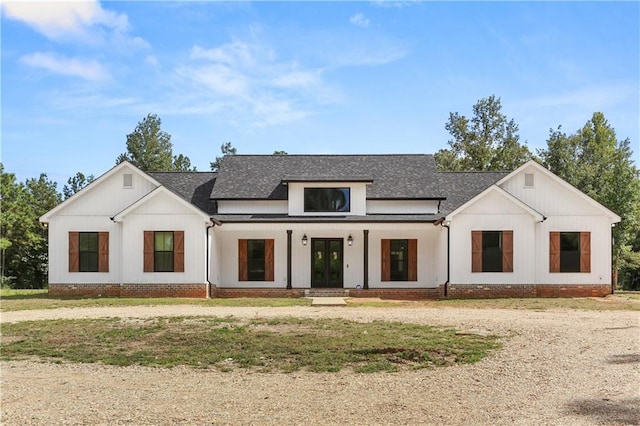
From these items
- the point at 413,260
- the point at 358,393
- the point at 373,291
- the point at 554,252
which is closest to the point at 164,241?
the point at 373,291

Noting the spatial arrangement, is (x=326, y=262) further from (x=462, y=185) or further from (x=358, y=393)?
(x=358, y=393)

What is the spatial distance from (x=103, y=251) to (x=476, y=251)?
14.8 m

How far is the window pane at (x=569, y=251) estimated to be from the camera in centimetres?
2575

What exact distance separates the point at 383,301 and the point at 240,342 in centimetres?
1109

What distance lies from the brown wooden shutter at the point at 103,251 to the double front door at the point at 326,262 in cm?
835

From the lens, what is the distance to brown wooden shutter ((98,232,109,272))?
85.8ft

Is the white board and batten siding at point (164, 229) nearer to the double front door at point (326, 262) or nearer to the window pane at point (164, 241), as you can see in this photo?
the window pane at point (164, 241)


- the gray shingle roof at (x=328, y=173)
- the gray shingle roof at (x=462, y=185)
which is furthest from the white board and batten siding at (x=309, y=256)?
the gray shingle roof at (x=462, y=185)

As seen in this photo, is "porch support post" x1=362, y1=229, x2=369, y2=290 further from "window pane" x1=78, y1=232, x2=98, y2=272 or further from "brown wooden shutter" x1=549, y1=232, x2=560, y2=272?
"window pane" x1=78, y1=232, x2=98, y2=272

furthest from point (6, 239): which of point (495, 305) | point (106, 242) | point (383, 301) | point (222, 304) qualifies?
point (495, 305)

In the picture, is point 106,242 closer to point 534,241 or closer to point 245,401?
point 534,241

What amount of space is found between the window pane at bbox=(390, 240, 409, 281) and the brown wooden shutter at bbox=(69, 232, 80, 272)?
12.8 m

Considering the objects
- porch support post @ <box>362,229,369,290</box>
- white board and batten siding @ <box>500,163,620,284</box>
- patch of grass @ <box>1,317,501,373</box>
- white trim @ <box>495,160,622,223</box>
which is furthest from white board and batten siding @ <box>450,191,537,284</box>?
patch of grass @ <box>1,317,501,373</box>

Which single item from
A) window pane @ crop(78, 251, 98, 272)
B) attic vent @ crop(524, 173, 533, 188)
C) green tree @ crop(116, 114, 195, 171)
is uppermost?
green tree @ crop(116, 114, 195, 171)
